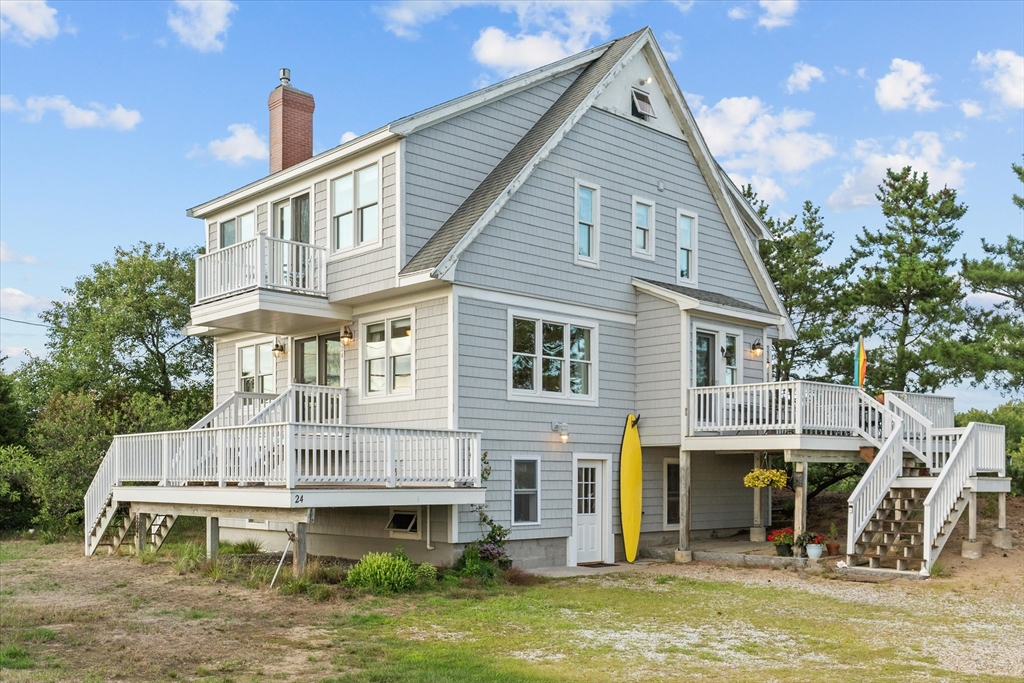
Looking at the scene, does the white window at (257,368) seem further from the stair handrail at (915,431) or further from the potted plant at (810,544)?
the stair handrail at (915,431)

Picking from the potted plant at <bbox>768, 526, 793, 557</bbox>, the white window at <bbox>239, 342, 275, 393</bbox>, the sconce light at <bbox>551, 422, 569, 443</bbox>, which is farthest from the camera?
the white window at <bbox>239, 342, 275, 393</bbox>

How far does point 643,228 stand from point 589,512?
20.4 ft

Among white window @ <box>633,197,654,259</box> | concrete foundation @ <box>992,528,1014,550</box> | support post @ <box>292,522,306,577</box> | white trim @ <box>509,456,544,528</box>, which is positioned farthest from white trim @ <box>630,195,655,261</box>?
support post @ <box>292,522,306,577</box>

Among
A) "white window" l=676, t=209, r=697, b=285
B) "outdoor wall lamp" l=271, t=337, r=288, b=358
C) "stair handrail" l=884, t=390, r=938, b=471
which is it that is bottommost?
"stair handrail" l=884, t=390, r=938, b=471

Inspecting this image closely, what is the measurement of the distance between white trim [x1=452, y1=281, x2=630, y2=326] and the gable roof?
0.84 m

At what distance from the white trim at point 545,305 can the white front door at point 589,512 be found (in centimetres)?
294

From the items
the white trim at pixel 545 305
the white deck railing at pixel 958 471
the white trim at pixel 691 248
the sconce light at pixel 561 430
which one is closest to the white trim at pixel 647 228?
the white trim at pixel 691 248

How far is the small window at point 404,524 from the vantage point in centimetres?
1786

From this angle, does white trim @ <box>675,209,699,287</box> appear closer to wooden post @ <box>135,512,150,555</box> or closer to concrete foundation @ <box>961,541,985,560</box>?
Answer: concrete foundation @ <box>961,541,985,560</box>

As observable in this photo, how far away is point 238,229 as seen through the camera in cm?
2252

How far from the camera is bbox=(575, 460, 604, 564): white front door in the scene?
1975 centimetres

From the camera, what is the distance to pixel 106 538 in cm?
2192

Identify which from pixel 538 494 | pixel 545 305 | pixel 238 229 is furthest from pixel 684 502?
pixel 238 229

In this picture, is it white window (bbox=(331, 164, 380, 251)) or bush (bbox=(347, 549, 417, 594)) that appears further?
white window (bbox=(331, 164, 380, 251))
